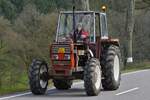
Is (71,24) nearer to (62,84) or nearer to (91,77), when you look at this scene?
(62,84)

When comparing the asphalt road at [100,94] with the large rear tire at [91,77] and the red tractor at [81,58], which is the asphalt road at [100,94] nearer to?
the large rear tire at [91,77]

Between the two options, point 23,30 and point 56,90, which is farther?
point 23,30

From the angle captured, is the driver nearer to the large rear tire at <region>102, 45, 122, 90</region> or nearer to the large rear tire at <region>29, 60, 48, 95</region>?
the large rear tire at <region>102, 45, 122, 90</region>

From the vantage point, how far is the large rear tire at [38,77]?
16.0 meters

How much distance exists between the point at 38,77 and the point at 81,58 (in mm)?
1588

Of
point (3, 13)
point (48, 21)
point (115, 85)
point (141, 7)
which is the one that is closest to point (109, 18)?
point (48, 21)

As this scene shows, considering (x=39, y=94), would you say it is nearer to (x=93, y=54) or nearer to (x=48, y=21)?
(x=93, y=54)

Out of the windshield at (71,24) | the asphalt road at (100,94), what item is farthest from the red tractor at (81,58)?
the asphalt road at (100,94)

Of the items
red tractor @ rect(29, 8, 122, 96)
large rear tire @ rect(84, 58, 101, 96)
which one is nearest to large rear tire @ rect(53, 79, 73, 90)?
red tractor @ rect(29, 8, 122, 96)

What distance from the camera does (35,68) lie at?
16.2m

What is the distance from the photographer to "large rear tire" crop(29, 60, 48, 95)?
15961mm

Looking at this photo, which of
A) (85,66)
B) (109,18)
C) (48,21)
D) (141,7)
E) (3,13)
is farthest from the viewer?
(3,13)

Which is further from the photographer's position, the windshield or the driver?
the windshield

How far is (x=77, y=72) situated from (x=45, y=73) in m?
0.99
